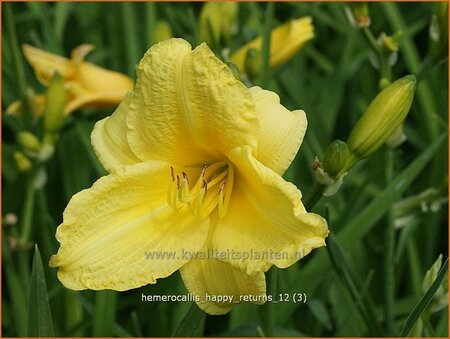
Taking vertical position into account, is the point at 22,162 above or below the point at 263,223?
below

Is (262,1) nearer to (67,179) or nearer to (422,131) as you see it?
(422,131)

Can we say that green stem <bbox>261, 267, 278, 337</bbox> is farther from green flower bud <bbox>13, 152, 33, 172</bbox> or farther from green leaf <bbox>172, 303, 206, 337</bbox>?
green flower bud <bbox>13, 152, 33, 172</bbox>

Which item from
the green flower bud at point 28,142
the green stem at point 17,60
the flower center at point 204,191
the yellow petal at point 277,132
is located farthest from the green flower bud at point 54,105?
the yellow petal at point 277,132

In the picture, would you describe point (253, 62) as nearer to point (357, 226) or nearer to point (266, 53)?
point (266, 53)

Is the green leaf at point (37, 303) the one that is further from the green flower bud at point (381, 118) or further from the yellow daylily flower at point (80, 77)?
the yellow daylily flower at point (80, 77)

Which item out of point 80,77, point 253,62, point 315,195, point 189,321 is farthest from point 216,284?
point 80,77
